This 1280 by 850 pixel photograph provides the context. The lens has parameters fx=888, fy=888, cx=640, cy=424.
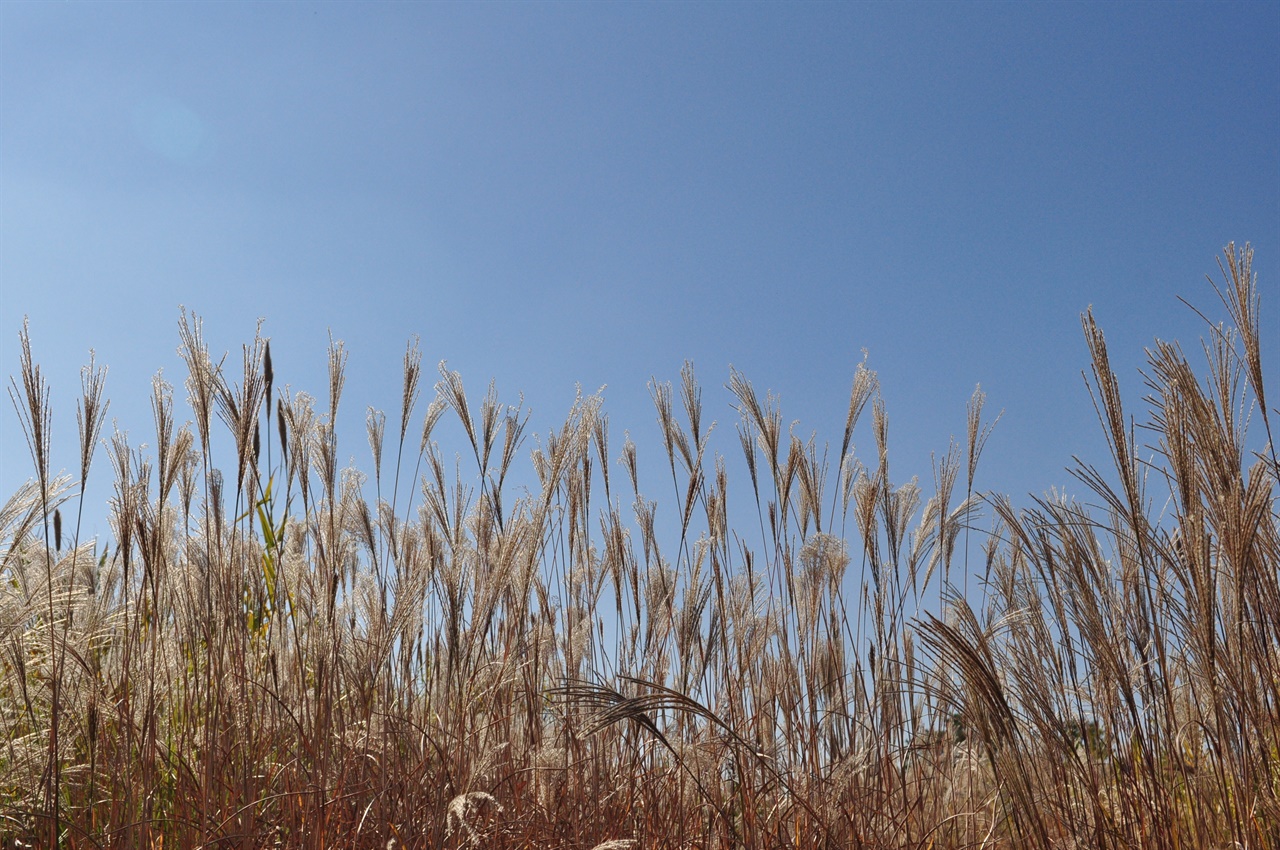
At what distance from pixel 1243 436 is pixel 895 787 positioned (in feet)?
6.86

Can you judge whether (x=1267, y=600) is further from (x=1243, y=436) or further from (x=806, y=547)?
(x=806, y=547)

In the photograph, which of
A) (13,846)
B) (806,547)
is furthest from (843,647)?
(13,846)

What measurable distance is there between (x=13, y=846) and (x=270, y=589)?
1973mm

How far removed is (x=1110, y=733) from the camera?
2514 millimetres

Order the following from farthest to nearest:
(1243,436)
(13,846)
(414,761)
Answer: (414,761) < (13,846) < (1243,436)

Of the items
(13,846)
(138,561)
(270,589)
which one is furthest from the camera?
(270,589)

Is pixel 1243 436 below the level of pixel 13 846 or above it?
above

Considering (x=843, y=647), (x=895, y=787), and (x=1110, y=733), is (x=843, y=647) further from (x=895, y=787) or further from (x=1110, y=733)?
(x=1110, y=733)

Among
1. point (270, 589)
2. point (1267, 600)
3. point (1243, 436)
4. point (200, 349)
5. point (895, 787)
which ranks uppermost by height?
point (200, 349)

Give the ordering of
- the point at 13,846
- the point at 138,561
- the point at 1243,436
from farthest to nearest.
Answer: the point at 138,561, the point at 13,846, the point at 1243,436

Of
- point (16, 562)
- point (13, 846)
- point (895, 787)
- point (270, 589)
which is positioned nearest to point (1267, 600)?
point (895, 787)

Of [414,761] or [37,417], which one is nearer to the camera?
[37,417]

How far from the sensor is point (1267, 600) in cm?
224

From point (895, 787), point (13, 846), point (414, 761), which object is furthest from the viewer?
point (895, 787)
